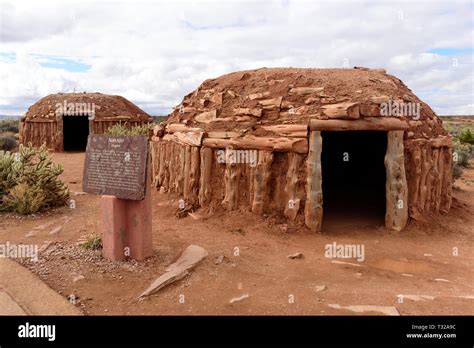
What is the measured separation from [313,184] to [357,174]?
17.0 feet

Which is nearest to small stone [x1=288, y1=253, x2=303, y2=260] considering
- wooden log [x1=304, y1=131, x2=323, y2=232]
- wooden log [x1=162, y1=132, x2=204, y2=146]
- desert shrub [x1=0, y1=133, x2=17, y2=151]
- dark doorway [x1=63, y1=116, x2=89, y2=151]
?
wooden log [x1=304, y1=131, x2=323, y2=232]

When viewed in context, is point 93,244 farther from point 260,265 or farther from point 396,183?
point 396,183

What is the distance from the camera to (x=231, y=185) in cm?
766

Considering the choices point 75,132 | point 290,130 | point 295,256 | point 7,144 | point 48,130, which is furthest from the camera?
point 75,132

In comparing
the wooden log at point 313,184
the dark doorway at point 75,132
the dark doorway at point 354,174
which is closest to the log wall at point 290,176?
the wooden log at point 313,184

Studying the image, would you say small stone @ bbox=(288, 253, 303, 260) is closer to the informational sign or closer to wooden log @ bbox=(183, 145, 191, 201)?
the informational sign

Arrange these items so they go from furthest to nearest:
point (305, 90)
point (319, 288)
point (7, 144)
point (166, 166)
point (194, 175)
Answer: point (7, 144)
point (166, 166)
point (194, 175)
point (305, 90)
point (319, 288)

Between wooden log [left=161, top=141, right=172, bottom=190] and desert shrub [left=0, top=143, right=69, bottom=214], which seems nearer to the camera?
desert shrub [left=0, top=143, right=69, bottom=214]

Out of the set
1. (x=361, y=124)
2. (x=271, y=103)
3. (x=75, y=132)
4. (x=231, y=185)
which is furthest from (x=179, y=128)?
(x=75, y=132)

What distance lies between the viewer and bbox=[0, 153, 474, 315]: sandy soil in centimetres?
452

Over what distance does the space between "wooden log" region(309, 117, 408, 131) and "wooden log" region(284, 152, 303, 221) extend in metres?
0.61

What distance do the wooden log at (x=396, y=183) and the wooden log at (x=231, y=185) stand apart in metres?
2.81

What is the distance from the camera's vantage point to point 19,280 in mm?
4855

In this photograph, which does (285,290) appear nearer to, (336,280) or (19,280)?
(336,280)
